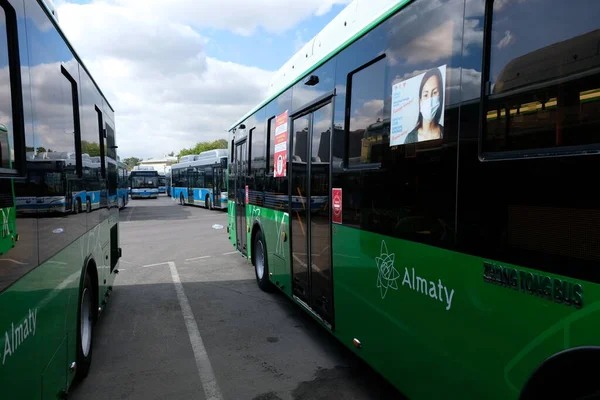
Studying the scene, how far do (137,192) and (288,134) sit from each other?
41.2 meters

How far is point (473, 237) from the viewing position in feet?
8.26

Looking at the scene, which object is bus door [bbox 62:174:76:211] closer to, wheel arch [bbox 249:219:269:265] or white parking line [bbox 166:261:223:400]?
white parking line [bbox 166:261:223:400]

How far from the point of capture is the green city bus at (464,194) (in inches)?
77.9

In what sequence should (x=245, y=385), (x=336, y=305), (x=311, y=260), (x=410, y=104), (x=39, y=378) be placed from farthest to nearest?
1. (x=311, y=260)
2. (x=336, y=305)
3. (x=245, y=385)
4. (x=410, y=104)
5. (x=39, y=378)

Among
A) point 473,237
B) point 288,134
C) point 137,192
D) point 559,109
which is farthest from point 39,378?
point 137,192

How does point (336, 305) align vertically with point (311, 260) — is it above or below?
below

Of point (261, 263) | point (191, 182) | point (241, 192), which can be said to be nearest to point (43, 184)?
point (261, 263)

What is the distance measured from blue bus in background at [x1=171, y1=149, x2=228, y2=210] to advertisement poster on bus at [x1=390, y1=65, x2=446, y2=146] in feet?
73.5

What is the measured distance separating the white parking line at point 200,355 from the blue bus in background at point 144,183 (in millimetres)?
38041

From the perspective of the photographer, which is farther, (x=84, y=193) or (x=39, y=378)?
(x=84, y=193)

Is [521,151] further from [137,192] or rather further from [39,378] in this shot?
[137,192]

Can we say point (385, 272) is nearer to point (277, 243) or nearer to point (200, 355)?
point (200, 355)

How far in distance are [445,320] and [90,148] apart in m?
4.26


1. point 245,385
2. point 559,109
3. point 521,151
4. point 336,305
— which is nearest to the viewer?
point 559,109
